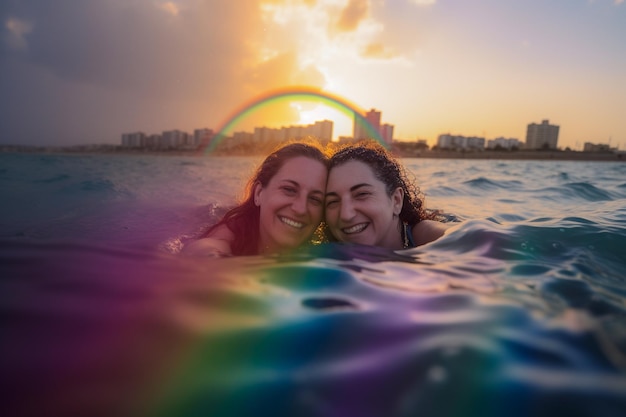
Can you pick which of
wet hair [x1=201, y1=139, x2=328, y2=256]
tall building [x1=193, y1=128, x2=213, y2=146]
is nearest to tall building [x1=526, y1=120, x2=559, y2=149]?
tall building [x1=193, y1=128, x2=213, y2=146]

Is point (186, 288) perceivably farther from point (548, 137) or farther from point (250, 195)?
point (548, 137)

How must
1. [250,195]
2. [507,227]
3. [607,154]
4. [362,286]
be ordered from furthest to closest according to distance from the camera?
[607,154] < [250,195] < [507,227] < [362,286]

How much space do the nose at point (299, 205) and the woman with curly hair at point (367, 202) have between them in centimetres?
32

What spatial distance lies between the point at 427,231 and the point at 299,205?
5.44 ft

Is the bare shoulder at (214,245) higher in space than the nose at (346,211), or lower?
lower

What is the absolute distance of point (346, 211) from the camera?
403 cm

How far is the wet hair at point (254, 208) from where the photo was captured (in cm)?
446

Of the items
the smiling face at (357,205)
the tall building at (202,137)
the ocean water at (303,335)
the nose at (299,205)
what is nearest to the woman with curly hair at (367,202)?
the smiling face at (357,205)

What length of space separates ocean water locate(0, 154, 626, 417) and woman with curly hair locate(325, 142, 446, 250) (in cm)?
101

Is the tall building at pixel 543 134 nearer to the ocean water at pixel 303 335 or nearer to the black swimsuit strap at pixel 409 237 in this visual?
the black swimsuit strap at pixel 409 237

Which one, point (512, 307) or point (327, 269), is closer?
point (512, 307)

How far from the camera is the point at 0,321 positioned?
60.7 inches

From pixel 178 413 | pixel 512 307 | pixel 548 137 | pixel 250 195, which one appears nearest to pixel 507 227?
pixel 512 307

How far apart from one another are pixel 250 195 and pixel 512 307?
364cm
